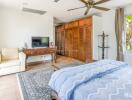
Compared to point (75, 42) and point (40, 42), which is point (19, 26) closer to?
point (40, 42)

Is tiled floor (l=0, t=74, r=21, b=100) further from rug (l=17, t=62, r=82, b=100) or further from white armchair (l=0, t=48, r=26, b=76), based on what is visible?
white armchair (l=0, t=48, r=26, b=76)

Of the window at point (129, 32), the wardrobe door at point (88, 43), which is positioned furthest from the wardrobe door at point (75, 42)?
the window at point (129, 32)

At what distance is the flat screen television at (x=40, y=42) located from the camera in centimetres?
539

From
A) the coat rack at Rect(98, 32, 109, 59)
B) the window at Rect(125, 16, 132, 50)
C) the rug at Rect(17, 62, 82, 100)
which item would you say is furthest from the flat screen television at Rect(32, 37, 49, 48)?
the window at Rect(125, 16, 132, 50)

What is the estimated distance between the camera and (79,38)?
626 centimetres

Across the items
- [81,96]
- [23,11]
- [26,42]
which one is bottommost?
[81,96]

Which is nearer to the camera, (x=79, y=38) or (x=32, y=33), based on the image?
(x=32, y=33)

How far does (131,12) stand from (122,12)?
12.5 inches

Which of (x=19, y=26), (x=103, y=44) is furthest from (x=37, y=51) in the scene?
(x=103, y=44)

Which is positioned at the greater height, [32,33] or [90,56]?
[32,33]

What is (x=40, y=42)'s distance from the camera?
5559mm

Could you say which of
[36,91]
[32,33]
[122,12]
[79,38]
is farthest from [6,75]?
[122,12]

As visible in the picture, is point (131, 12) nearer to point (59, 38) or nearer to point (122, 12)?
point (122, 12)

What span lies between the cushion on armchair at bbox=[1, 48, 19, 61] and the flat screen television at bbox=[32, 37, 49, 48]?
42.0 inches
